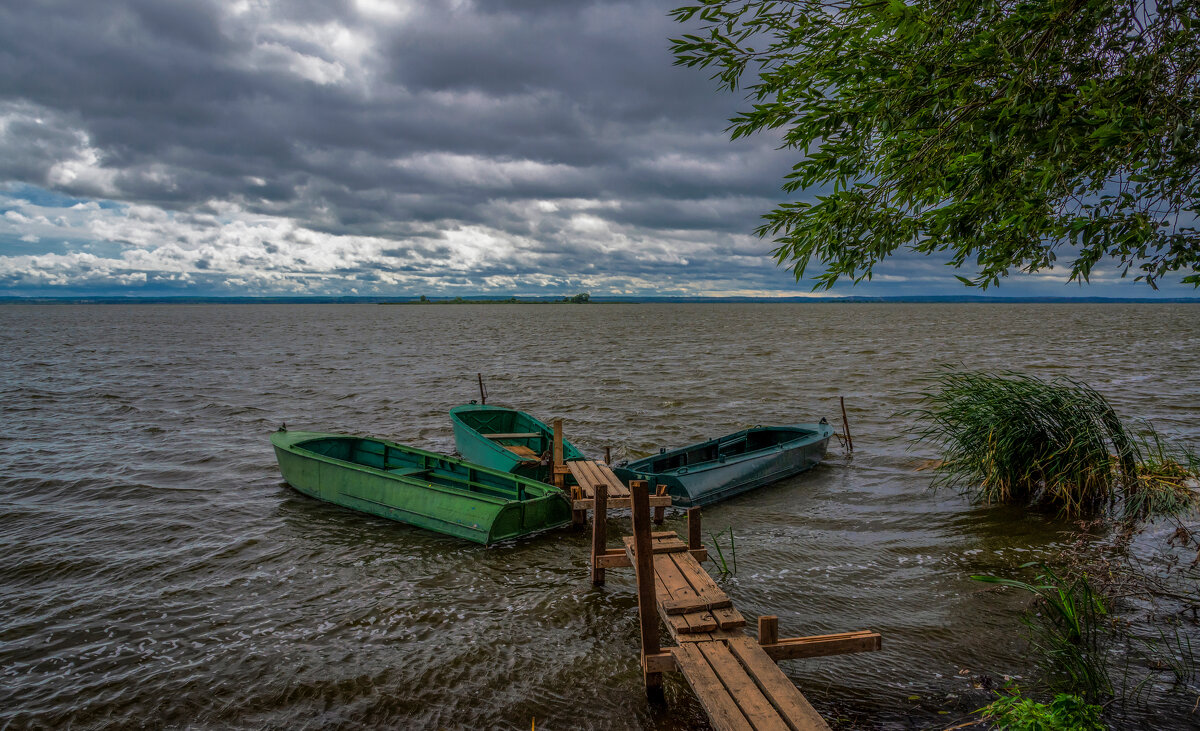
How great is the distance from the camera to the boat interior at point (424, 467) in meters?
12.3

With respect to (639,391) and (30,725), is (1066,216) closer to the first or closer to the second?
(30,725)

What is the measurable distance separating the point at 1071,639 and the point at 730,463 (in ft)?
23.4

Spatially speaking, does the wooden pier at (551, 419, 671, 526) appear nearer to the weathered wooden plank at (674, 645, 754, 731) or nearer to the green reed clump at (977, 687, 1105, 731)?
the weathered wooden plank at (674, 645, 754, 731)

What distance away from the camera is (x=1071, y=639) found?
6.77 m

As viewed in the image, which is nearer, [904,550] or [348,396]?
[904,550]

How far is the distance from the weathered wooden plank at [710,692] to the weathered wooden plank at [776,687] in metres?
0.31

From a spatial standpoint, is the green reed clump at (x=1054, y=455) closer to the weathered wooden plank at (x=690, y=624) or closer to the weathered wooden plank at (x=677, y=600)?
the weathered wooden plank at (x=677, y=600)

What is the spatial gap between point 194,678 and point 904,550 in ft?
34.1

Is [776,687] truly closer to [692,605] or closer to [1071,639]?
[692,605]

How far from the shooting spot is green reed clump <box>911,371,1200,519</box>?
1050 cm

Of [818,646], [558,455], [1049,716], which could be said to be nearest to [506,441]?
[558,455]

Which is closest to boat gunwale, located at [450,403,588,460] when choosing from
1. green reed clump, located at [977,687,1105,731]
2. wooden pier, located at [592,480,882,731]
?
wooden pier, located at [592,480,882,731]

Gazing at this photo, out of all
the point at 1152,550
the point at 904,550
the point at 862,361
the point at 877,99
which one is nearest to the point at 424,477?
the point at 904,550

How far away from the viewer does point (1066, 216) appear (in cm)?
466
